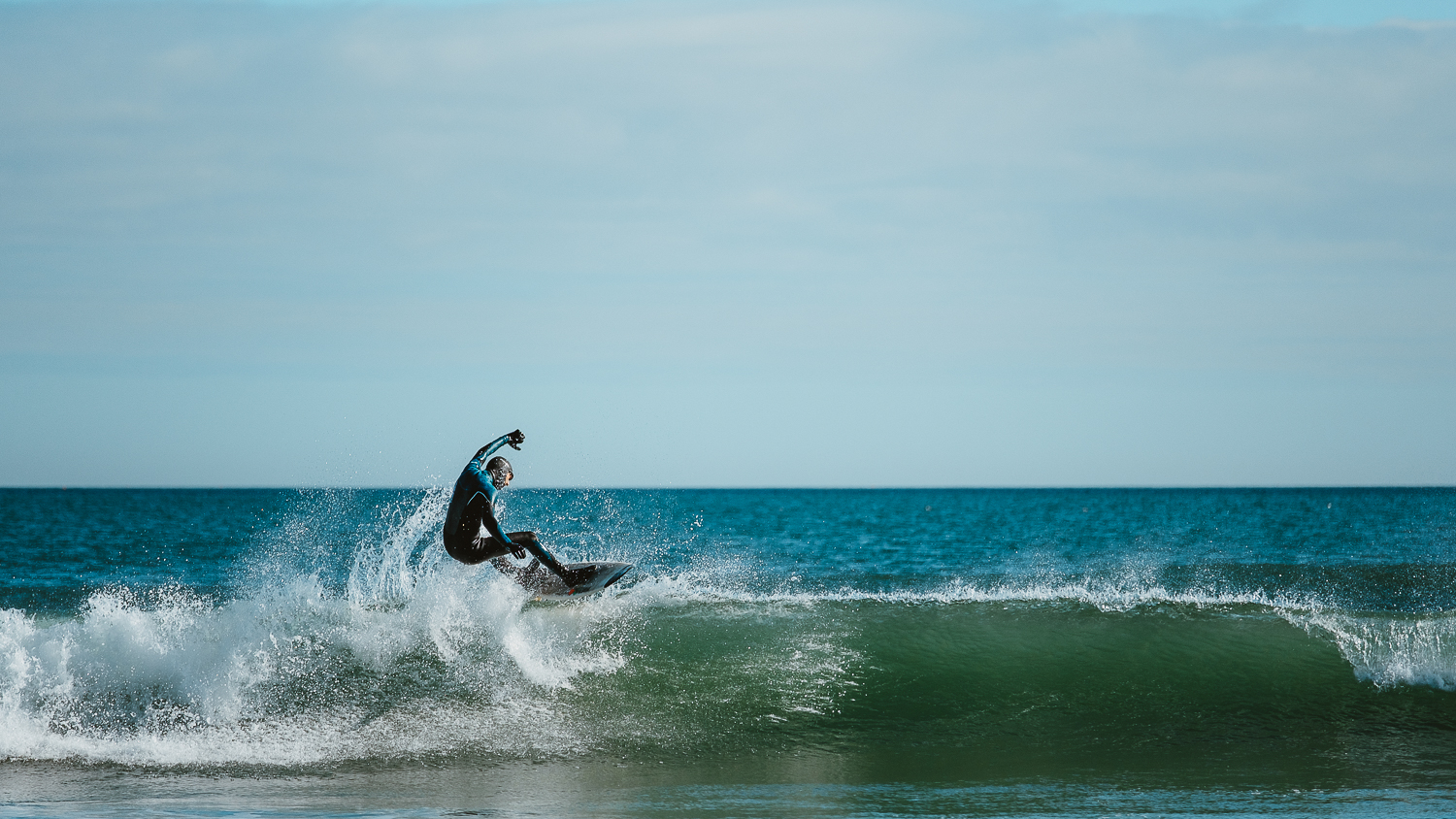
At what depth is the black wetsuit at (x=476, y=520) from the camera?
30.5 feet

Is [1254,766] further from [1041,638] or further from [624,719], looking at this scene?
[624,719]

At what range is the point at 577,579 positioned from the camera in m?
10.2

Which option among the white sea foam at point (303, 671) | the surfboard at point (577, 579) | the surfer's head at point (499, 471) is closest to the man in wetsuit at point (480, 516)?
the surfer's head at point (499, 471)

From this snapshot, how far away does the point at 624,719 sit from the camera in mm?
9609

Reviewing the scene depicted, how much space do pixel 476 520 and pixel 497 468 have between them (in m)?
0.53

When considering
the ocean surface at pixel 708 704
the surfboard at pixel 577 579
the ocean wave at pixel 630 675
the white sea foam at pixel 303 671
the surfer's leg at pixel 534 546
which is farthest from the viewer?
the surfboard at pixel 577 579

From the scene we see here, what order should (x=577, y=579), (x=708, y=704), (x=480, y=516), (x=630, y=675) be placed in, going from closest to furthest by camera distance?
(x=480, y=516)
(x=708, y=704)
(x=577, y=579)
(x=630, y=675)

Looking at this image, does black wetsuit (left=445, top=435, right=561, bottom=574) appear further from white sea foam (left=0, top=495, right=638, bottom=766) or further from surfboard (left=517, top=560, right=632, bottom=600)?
white sea foam (left=0, top=495, right=638, bottom=766)

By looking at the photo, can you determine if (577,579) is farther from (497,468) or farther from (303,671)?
(303,671)

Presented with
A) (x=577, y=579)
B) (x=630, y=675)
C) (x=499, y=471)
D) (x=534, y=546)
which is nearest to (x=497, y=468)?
(x=499, y=471)

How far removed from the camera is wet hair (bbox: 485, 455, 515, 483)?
9.54 m

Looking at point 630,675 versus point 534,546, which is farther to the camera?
point 630,675

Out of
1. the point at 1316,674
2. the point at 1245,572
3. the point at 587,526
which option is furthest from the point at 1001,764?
the point at 587,526

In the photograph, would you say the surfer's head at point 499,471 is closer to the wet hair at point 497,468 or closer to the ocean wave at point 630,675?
the wet hair at point 497,468
